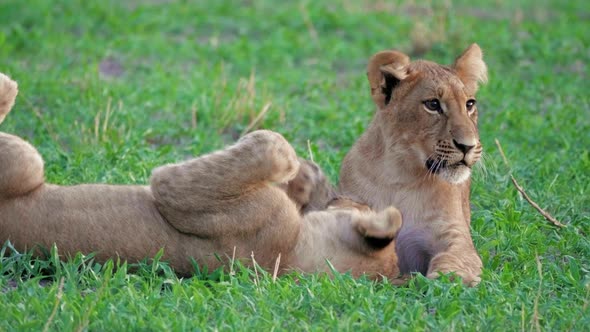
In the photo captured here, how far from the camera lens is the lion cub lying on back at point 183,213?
386 centimetres

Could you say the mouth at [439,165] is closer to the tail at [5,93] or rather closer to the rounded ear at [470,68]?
the rounded ear at [470,68]

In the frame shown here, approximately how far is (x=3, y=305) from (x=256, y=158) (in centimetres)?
112

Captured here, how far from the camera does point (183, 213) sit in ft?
12.8

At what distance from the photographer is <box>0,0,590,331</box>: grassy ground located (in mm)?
3607

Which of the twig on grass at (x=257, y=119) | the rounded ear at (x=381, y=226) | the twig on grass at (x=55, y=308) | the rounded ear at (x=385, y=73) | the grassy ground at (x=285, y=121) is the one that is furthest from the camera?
the twig on grass at (x=257, y=119)

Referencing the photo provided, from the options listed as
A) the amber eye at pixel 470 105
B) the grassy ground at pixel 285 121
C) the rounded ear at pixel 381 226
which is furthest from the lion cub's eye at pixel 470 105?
the rounded ear at pixel 381 226

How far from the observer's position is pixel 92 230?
152 inches

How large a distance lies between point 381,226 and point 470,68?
50.6 inches

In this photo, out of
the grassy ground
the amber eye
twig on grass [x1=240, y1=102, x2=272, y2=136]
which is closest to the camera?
the grassy ground

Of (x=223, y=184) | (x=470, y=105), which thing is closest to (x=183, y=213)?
(x=223, y=184)

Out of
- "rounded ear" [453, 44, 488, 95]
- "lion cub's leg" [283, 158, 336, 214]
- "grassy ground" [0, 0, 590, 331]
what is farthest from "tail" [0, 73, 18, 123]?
"rounded ear" [453, 44, 488, 95]

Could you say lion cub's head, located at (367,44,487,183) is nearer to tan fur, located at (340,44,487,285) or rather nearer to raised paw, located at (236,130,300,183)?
tan fur, located at (340,44,487,285)

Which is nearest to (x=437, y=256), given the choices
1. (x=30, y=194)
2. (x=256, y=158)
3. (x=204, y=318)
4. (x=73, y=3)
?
(x=256, y=158)

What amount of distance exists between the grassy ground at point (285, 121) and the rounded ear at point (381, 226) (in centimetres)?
20
